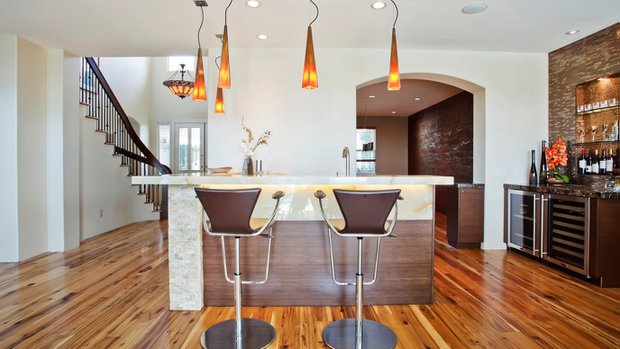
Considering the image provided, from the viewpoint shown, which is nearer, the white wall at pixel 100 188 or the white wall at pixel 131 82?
the white wall at pixel 100 188

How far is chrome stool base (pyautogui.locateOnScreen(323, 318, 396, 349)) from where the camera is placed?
2.10 meters

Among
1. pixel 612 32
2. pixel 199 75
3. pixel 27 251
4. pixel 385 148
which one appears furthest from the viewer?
pixel 385 148

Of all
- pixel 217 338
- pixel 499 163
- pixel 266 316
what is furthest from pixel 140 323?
pixel 499 163

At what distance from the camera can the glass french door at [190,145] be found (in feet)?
29.2

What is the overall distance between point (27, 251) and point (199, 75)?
336cm

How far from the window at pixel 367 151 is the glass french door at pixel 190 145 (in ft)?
15.4

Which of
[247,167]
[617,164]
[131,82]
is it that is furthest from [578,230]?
[131,82]

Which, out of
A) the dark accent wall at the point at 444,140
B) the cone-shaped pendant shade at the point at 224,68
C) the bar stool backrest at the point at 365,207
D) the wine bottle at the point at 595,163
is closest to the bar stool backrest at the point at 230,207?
the bar stool backrest at the point at 365,207

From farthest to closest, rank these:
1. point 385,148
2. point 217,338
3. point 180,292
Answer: point 385,148
point 180,292
point 217,338

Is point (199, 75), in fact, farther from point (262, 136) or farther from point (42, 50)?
point (42, 50)

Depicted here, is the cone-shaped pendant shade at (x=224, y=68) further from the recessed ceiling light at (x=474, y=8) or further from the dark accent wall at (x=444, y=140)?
the dark accent wall at (x=444, y=140)

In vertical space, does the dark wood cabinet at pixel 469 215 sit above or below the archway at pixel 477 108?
below

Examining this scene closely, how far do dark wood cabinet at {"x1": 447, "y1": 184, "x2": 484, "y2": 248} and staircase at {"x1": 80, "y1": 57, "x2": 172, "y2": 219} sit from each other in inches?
215

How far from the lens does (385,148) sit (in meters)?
10.1
